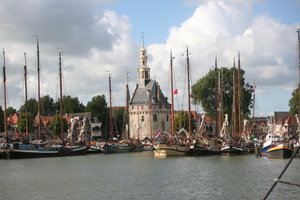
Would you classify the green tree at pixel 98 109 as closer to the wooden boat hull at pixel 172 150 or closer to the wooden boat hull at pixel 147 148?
the wooden boat hull at pixel 147 148

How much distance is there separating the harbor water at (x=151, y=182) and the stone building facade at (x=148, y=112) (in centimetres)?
6775

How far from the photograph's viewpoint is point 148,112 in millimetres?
124188

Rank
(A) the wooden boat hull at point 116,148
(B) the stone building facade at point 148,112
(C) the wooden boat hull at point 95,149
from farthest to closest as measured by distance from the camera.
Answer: (B) the stone building facade at point 148,112 → (A) the wooden boat hull at point 116,148 → (C) the wooden boat hull at point 95,149

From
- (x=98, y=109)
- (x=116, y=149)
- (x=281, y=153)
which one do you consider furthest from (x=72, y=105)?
(x=281, y=153)

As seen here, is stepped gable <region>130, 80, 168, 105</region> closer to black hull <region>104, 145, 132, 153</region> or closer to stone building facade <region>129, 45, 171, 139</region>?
stone building facade <region>129, 45, 171, 139</region>

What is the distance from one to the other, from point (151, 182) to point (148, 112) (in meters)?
84.0

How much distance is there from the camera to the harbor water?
33.3 metres

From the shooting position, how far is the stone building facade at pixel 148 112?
124 meters

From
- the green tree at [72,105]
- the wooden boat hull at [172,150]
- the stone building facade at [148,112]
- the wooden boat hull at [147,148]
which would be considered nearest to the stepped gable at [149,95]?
the stone building facade at [148,112]

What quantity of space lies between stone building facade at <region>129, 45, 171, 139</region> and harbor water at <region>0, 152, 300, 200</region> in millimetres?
67754

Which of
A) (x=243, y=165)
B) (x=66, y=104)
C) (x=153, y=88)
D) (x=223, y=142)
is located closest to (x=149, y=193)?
(x=243, y=165)

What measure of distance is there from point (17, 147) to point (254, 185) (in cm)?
4298

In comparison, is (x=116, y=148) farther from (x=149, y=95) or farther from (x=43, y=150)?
(x=149, y=95)

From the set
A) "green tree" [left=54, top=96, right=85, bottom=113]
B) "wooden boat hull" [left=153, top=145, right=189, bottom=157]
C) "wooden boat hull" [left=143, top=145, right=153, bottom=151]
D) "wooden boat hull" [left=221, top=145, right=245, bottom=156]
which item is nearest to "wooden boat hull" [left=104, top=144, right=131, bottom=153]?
"wooden boat hull" [left=143, top=145, right=153, bottom=151]
